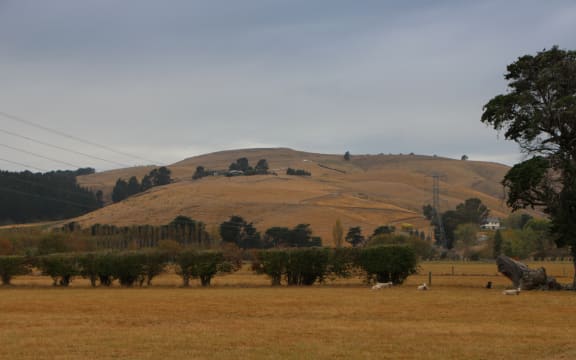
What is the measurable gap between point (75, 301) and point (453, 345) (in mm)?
21968

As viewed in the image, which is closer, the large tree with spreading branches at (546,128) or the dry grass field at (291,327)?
the dry grass field at (291,327)

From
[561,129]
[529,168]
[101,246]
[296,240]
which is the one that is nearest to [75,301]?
[529,168]

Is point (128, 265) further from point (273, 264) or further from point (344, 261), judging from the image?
point (344, 261)

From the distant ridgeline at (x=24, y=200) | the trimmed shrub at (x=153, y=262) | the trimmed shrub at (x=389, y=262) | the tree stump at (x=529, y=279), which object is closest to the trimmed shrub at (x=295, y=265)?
the trimmed shrub at (x=389, y=262)

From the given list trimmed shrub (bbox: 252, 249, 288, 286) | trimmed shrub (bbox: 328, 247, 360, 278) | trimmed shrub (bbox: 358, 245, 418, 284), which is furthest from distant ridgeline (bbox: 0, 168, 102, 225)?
trimmed shrub (bbox: 358, 245, 418, 284)

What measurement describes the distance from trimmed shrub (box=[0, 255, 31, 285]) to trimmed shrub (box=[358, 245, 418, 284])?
25.2 meters

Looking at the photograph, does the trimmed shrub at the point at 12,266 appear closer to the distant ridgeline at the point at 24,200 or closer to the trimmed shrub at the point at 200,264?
the trimmed shrub at the point at 200,264

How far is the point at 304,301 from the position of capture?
34875mm

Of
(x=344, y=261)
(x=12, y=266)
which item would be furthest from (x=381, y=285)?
(x=12, y=266)

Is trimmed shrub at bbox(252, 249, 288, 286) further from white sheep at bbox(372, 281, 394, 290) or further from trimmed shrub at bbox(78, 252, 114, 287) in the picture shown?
trimmed shrub at bbox(78, 252, 114, 287)

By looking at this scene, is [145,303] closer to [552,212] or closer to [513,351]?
[513,351]

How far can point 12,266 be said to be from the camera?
54125 mm

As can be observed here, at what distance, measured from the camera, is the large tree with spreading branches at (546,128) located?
148 feet

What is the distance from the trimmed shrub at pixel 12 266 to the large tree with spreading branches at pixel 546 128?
35.4m
